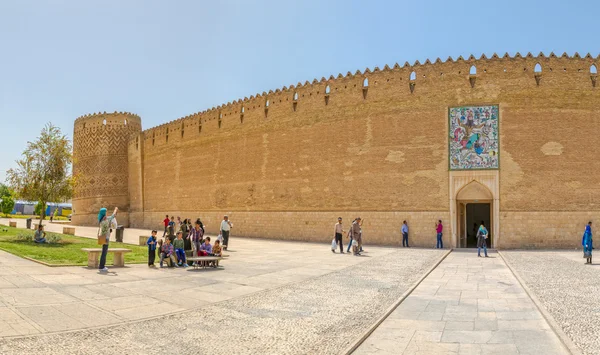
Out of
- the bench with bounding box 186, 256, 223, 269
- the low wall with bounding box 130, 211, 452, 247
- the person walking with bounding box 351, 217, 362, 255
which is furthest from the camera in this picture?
the low wall with bounding box 130, 211, 452, 247

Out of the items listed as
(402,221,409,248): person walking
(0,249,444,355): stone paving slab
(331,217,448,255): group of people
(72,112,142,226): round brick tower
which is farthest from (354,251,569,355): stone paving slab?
(72,112,142,226): round brick tower

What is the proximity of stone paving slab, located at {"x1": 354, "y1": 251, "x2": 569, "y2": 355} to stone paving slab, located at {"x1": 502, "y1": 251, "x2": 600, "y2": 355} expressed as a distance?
0.23 metres

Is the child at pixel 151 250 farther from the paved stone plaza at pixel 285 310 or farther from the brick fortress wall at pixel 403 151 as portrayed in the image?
the brick fortress wall at pixel 403 151

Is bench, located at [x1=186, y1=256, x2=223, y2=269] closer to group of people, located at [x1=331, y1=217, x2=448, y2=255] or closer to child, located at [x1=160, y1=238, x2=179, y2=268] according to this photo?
child, located at [x1=160, y1=238, x2=179, y2=268]

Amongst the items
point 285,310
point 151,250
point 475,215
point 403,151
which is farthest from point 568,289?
point 475,215

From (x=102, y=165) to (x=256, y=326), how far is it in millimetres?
29623

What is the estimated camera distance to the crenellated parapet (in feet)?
54.4

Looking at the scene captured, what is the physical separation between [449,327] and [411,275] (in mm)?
4313

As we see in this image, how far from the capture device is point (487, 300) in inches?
279

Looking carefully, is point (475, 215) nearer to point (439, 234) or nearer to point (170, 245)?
point (439, 234)

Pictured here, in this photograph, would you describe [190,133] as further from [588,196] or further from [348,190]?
[588,196]

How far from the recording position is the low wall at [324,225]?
1728cm

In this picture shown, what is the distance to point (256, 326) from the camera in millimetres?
5316

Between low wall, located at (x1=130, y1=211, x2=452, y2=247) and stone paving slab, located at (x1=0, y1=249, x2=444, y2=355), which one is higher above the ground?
low wall, located at (x1=130, y1=211, x2=452, y2=247)
